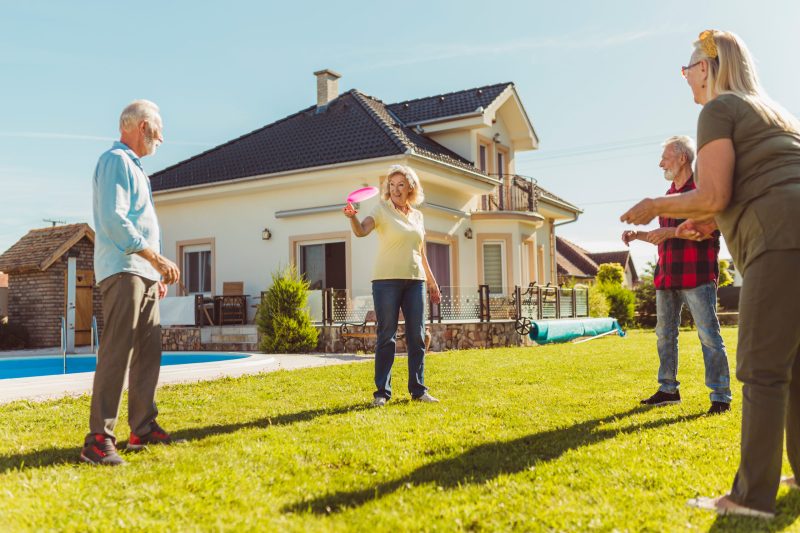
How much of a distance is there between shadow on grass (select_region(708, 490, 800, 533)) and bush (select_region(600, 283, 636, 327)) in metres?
20.3

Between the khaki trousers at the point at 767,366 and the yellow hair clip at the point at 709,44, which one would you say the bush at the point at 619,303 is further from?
the khaki trousers at the point at 767,366

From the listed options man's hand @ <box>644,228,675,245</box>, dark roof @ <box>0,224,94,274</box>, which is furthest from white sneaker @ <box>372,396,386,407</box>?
dark roof @ <box>0,224,94,274</box>

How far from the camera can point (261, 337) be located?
1369 cm

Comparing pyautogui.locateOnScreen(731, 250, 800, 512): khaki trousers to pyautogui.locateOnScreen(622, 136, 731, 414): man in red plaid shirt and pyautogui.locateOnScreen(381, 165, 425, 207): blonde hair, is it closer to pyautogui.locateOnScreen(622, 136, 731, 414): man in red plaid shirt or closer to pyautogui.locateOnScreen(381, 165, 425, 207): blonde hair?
pyautogui.locateOnScreen(622, 136, 731, 414): man in red plaid shirt

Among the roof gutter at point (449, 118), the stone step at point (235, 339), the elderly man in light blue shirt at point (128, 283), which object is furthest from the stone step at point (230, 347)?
the elderly man in light blue shirt at point (128, 283)

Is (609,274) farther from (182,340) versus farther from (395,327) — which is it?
(395,327)

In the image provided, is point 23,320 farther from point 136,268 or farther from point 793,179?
point 793,179

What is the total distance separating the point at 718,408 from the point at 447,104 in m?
15.4

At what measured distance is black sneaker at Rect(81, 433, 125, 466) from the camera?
3.35 metres

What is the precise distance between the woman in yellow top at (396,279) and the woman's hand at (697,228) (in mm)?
2456

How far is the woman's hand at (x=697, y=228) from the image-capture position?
10.5ft

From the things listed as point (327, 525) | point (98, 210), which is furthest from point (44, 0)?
point (327, 525)

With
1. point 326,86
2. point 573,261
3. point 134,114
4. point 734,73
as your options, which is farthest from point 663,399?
point 573,261

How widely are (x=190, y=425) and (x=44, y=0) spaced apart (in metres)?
8.40
